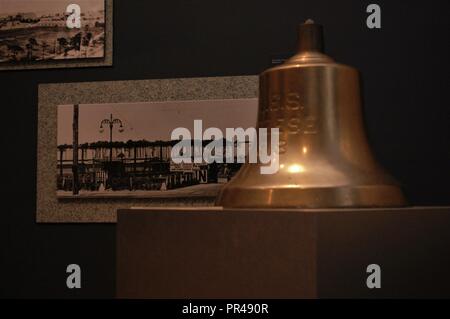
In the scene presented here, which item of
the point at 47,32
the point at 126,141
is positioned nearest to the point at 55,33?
the point at 47,32

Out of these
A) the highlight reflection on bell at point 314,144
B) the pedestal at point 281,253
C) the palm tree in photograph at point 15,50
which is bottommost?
the pedestal at point 281,253

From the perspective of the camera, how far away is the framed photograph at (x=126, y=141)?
987 millimetres

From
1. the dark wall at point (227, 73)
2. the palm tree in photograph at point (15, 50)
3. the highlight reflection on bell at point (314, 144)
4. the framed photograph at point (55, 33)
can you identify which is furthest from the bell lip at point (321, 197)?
the palm tree in photograph at point (15, 50)

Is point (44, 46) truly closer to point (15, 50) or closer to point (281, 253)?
point (15, 50)

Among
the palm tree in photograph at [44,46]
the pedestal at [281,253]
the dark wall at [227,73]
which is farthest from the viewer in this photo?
the palm tree in photograph at [44,46]

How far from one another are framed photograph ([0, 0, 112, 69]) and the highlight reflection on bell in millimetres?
502

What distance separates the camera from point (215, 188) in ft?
3.20

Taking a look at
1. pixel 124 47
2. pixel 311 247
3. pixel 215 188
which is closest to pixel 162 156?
pixel 215 188

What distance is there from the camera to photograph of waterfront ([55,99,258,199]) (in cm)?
98

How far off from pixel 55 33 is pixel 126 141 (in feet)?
0.86

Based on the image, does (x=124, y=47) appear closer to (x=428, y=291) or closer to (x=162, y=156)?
(x=162, y=156)

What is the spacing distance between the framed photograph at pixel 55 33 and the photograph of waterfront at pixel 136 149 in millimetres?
102

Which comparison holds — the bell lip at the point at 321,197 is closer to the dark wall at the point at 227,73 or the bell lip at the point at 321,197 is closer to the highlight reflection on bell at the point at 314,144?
the highlight reflection on bell at the point at 314,144
